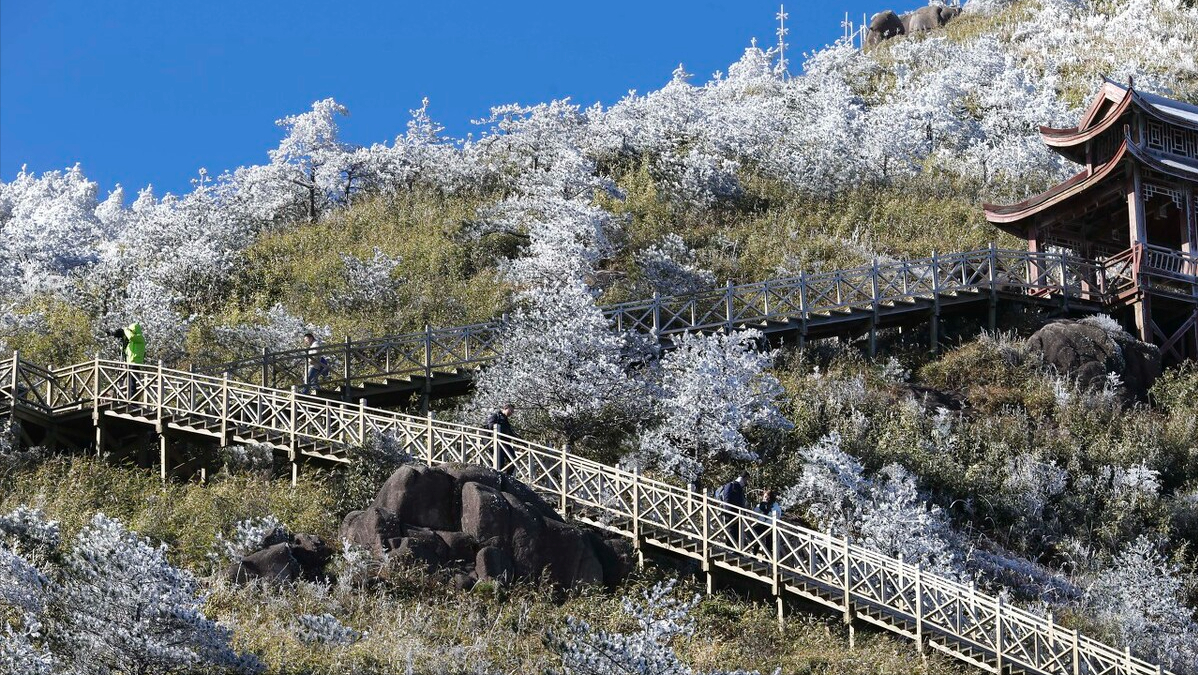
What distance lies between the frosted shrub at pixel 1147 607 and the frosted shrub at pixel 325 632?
36.1ft

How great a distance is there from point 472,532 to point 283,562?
100 inches

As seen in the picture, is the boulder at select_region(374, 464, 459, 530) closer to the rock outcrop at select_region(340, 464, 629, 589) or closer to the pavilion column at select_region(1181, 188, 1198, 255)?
the rock outcrop at select_region(340, 464, 629, 589)

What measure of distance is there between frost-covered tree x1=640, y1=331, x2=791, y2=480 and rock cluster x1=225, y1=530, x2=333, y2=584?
667 centimetres

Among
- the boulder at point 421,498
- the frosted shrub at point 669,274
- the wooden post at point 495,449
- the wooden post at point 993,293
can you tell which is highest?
the frosted shrub at point 669,274

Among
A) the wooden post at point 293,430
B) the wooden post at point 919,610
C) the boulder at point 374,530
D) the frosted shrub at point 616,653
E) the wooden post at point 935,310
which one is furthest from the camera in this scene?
the wooden post at point 935,310

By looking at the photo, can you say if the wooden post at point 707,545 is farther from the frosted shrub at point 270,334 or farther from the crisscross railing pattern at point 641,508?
the frosted shrub at point 270,334

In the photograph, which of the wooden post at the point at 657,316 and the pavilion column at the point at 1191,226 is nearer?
the wooden post at the point at 657,316

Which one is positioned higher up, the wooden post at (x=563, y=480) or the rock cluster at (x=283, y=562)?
the wooden post at (x=563, y=480)

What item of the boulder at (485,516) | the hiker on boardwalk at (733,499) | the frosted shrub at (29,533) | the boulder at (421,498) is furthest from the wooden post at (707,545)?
the frosted shrub at (29,533)

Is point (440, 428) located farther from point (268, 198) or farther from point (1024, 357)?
point (268, 198)

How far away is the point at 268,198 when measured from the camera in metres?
49.9

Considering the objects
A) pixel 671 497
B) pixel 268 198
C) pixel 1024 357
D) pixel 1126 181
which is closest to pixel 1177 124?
pixel 1126 181

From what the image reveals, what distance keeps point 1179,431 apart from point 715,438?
9689 millimetres

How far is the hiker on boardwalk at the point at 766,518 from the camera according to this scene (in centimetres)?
2389
